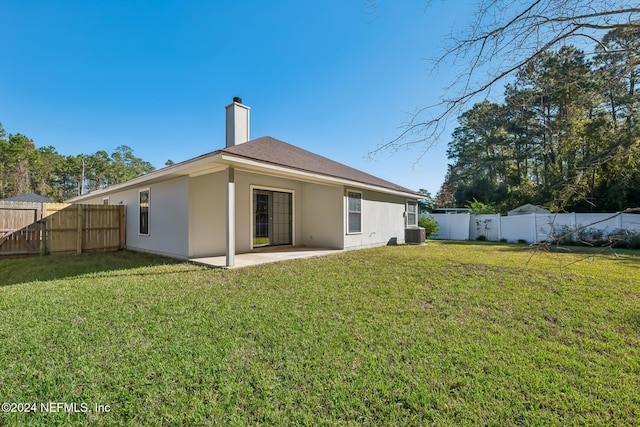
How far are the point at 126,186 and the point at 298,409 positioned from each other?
10325mm

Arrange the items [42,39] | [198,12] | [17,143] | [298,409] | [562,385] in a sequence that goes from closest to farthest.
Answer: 1. [298,409]
2. [562,385]
3. [198,12]
4. [42,39]
5. [17,143]

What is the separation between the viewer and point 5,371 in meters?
2.23

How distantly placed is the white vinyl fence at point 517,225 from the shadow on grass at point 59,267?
13.6 metres

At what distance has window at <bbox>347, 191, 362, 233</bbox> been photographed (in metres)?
9.38

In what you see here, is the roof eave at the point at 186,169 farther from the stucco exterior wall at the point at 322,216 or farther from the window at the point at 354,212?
the window at the point at 354,212

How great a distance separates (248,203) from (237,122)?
2892mm

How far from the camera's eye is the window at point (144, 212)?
901 centimetres

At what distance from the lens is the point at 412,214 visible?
13.6 m

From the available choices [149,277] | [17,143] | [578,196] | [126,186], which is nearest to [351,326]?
[578,196]

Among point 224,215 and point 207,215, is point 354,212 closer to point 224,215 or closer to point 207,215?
point 224,215

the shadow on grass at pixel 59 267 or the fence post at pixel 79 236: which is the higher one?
the fence post at pixel 79 236

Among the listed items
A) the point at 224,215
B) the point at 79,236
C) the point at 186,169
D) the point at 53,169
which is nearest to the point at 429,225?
Answer: the point at 224,215

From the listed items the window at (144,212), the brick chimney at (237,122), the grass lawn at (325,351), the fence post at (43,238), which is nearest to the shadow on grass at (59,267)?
the fence post at (43,238)

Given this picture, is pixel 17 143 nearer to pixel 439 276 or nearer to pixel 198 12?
pixel 198 12
